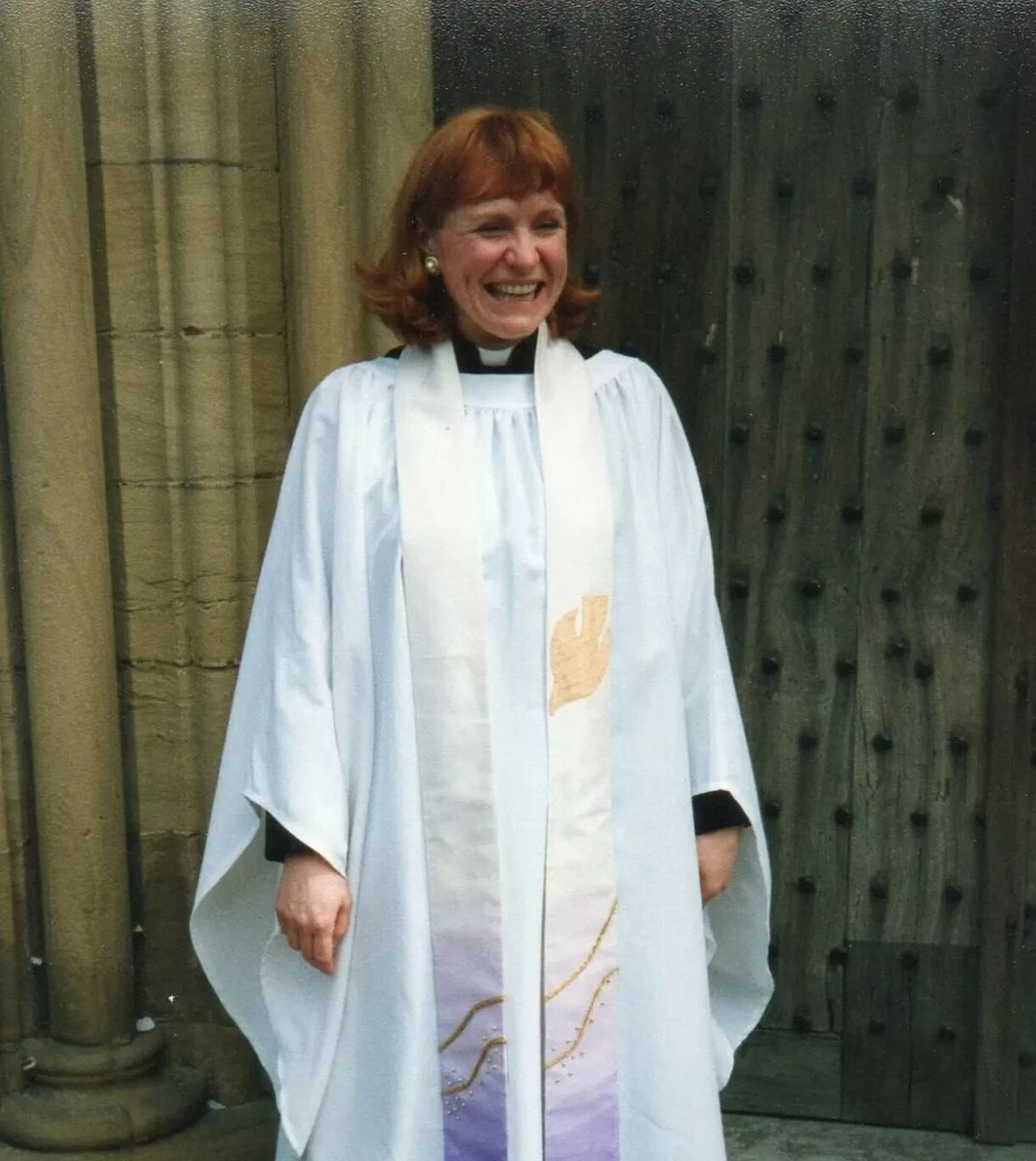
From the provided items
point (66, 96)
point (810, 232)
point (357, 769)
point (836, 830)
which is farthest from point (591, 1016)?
point (66, 96)

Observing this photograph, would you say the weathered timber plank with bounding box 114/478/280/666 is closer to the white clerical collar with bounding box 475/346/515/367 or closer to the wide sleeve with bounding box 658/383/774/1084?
the white clerical collar with bounding box 475/346/515/367

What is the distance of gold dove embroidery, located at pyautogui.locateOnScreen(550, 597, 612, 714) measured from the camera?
6.85 ft

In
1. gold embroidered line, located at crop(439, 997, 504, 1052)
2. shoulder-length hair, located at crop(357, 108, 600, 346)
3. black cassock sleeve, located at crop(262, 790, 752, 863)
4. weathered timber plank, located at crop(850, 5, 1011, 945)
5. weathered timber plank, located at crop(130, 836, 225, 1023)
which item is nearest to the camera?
shoulder-length hair, located at crop(357, 108, 600, 346)

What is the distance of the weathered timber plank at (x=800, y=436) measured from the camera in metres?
2.80

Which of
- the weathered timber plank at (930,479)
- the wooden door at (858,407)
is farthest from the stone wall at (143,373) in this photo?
the weathered timber plank at (930,479)

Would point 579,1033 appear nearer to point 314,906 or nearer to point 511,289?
point 314,906

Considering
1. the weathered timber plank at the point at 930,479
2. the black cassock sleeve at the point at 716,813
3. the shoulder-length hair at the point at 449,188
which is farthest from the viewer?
the weathered timber plank at the point at 930,479

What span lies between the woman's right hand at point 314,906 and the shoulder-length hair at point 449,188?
27.5 inches

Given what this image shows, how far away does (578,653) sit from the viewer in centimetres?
210

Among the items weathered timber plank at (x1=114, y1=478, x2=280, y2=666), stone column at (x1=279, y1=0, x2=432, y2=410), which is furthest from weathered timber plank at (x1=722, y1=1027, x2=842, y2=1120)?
stone column at (x1=279, y1=0, x2=432, y2=410)

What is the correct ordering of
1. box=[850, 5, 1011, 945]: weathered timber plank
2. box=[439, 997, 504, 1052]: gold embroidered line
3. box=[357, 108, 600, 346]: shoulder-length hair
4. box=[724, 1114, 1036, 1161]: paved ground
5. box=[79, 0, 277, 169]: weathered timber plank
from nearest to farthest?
box=[357, 108, 600, 346]: shoulder-length hair < box=[439, 997, 504, 1052]: gold embroidered line < box=[79, 0, 277, 169]: weathered timber plank < box=[850, 5, 1011, 945]: weathered timber plank < box=[724, 1114, 1036, 1161]: paved ground

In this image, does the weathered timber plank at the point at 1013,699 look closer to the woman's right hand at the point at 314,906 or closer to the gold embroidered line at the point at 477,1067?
the gold embroidered line at the point at 477,1067

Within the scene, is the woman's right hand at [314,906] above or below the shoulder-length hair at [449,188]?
below

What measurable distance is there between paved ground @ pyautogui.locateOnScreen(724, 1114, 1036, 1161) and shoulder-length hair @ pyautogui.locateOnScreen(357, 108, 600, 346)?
1.69 meters
